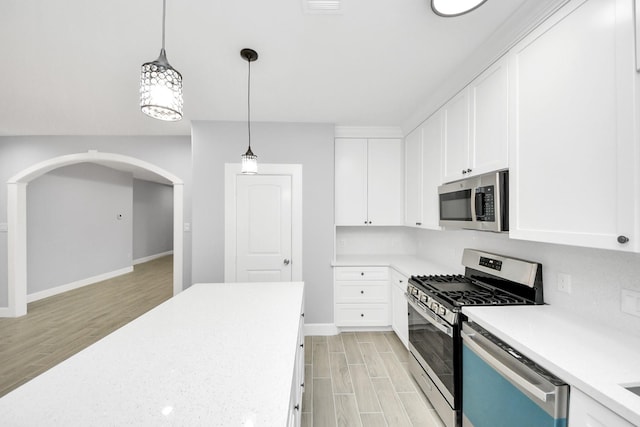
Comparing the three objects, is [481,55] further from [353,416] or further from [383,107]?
[353,416]

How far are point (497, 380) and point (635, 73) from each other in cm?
142

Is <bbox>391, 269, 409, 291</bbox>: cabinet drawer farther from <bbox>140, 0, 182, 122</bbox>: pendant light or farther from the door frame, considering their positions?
<bbox>140, 0, 182, 122</bbox>: pendant light

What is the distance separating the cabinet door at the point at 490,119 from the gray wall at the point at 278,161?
1.59m

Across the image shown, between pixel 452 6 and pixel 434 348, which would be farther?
pixel 434 348

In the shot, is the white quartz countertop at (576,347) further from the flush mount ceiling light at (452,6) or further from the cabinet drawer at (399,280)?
the flush mount ceiling light at (452,6)

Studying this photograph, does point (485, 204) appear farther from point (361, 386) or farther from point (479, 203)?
point (361, 386)

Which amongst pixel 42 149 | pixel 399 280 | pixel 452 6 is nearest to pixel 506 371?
pixel 399 280

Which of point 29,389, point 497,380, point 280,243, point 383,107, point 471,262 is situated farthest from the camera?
point 280,243

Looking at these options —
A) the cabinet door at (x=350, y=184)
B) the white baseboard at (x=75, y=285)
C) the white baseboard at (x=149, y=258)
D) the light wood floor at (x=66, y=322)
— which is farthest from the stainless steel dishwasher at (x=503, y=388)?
the white baseboard at (x=149, y=258)

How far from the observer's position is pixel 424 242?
10.8 feet

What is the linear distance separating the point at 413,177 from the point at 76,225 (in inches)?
244

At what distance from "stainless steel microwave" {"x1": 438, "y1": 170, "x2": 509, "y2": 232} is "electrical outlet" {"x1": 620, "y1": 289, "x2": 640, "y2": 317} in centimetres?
55

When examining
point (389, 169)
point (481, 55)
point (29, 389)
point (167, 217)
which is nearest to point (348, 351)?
point (389, 169)

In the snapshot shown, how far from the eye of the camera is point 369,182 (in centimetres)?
322
